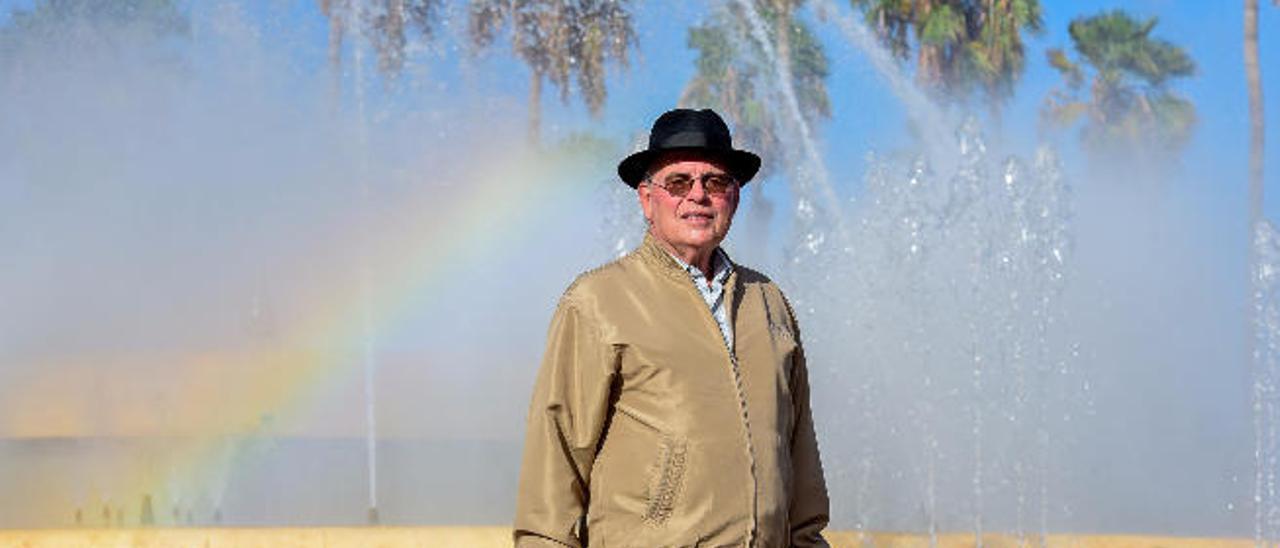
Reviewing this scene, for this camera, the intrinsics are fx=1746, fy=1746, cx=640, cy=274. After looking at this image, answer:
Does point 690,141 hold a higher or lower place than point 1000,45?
lower

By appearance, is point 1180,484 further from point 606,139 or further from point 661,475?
point 661,475

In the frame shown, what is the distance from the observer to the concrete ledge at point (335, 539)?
793 centimetres

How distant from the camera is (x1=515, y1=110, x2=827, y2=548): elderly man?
236 cm

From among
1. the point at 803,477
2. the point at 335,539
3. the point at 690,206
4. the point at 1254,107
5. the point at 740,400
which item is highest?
the point at 1254,107

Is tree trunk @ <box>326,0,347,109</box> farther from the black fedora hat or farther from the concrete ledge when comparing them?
the black fedora hat

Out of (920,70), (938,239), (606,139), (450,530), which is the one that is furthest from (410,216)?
(450,530)

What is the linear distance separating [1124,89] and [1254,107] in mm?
2567

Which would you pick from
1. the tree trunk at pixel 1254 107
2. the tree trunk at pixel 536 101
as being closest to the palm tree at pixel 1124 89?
A: the tree trunk at pixel 1254 107

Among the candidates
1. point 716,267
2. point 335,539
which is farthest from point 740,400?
point 335,539

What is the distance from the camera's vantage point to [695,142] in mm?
2467

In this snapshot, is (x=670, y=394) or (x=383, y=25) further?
(x=383, y=25)

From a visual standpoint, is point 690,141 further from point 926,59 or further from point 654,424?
point 926,59

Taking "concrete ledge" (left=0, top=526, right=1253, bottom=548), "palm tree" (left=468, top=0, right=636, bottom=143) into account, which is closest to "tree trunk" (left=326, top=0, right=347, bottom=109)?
"palm tree" (left=468, top=0, right=636, bottom=143)

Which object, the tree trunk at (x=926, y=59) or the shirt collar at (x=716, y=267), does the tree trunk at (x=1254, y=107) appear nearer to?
the tree trunk at (x=926, y=59)
